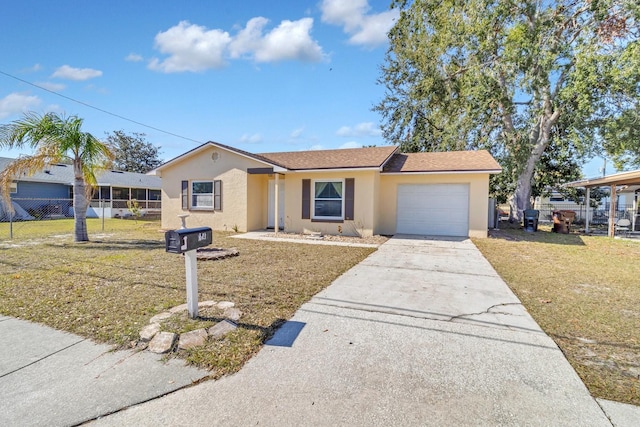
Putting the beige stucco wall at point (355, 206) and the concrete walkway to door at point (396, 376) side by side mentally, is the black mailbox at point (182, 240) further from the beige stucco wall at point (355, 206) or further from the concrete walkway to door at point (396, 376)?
the beige stucco wall at point (355, 206)

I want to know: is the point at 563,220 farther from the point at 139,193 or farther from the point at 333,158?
the point at 139,193

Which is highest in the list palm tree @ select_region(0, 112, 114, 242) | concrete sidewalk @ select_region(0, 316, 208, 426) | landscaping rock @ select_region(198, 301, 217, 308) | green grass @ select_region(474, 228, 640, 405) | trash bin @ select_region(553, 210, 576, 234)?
palm tree @ select_region(0, 112, 114, 242)

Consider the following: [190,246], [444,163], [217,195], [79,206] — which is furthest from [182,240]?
[444,163]

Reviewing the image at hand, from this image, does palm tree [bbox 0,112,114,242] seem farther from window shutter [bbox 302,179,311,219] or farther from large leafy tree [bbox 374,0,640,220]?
large leafy tree [bbox 374,0,640,220]

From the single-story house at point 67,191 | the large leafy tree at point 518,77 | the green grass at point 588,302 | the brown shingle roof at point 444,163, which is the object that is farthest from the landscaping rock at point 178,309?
the single-story house at point 67,191

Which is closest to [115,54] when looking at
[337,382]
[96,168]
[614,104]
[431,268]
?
[96,168]

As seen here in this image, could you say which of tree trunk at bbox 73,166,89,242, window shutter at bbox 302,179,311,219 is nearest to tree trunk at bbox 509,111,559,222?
window shutter at bbox 302,179,311,219

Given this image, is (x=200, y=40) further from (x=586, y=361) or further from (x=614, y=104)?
(x=614, y=104)

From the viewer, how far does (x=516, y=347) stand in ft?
10.8

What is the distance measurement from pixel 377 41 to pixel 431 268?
60.6ft

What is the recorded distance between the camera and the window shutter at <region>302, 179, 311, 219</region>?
12.7 meters

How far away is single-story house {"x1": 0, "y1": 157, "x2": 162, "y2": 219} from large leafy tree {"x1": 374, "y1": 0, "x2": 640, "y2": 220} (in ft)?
65.2

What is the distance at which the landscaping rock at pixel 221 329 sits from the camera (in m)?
3.39

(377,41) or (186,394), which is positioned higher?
(377,41)
